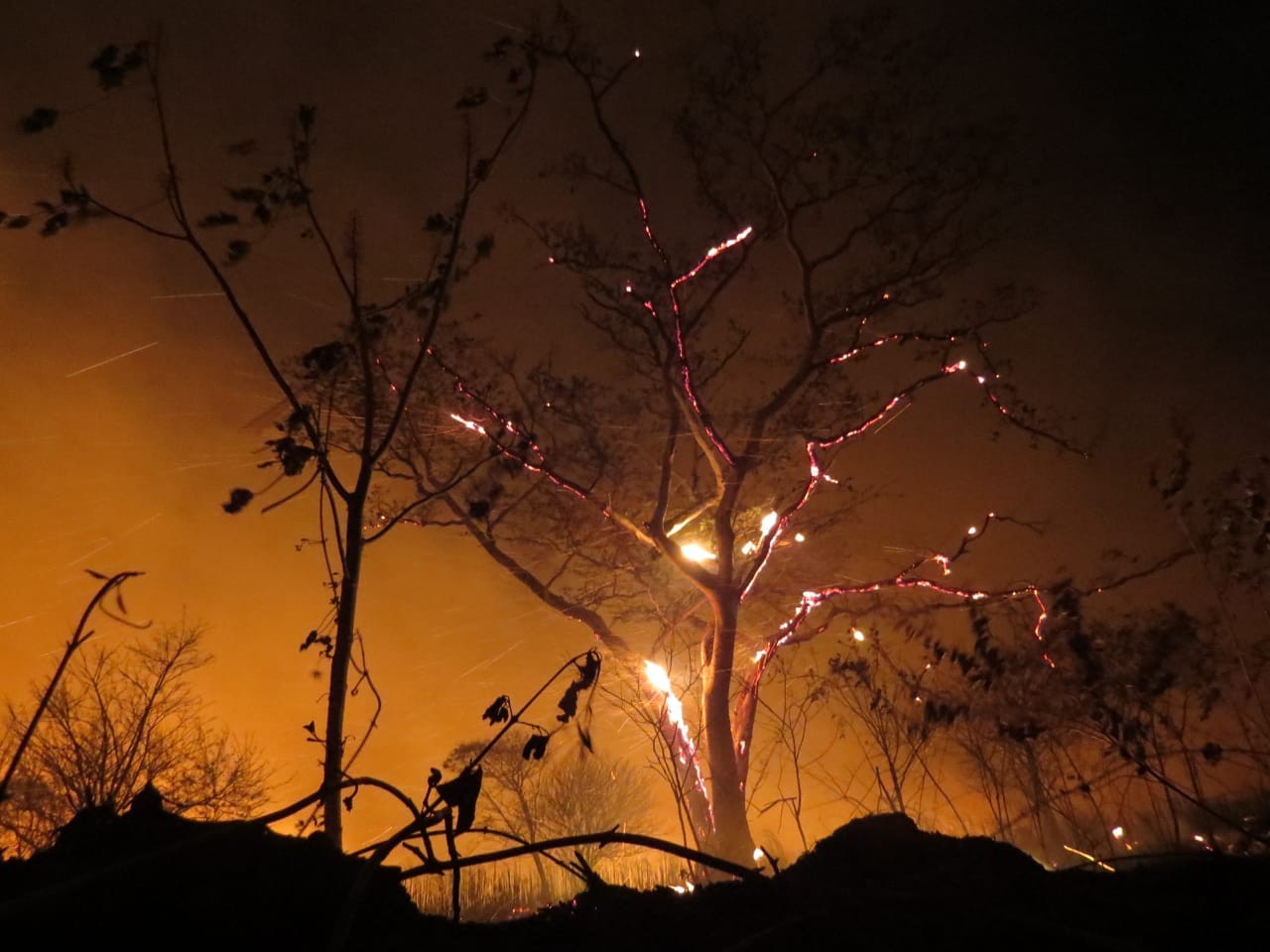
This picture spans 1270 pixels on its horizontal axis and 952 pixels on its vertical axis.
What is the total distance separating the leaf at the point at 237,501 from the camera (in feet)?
11.4

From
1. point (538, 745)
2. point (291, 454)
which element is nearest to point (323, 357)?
point (291, 454)

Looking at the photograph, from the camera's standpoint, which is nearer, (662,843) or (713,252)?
(662,843)

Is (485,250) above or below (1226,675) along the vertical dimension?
above

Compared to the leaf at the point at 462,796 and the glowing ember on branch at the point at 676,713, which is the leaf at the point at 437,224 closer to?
the leaf at the point at 462,796

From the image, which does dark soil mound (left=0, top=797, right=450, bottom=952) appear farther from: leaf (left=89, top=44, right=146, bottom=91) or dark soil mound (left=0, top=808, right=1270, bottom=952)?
leaf (left=89, top=44, right=146, bottom=91)

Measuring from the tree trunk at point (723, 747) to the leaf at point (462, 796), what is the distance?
798cm

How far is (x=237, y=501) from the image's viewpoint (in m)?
3.49

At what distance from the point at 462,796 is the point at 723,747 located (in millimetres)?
8466

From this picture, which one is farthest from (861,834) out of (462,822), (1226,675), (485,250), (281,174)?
(1226,675)

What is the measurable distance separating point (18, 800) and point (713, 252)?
13964 millimetres

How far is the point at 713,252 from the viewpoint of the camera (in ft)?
36.3

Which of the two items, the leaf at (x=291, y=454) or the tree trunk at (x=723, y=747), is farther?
the tree trunk at (x=723, y=747)

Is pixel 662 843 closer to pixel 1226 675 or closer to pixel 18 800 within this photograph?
pixel 1226 675

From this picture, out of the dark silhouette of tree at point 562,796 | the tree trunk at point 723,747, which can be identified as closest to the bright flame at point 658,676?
the tree trunk at point 723,747
